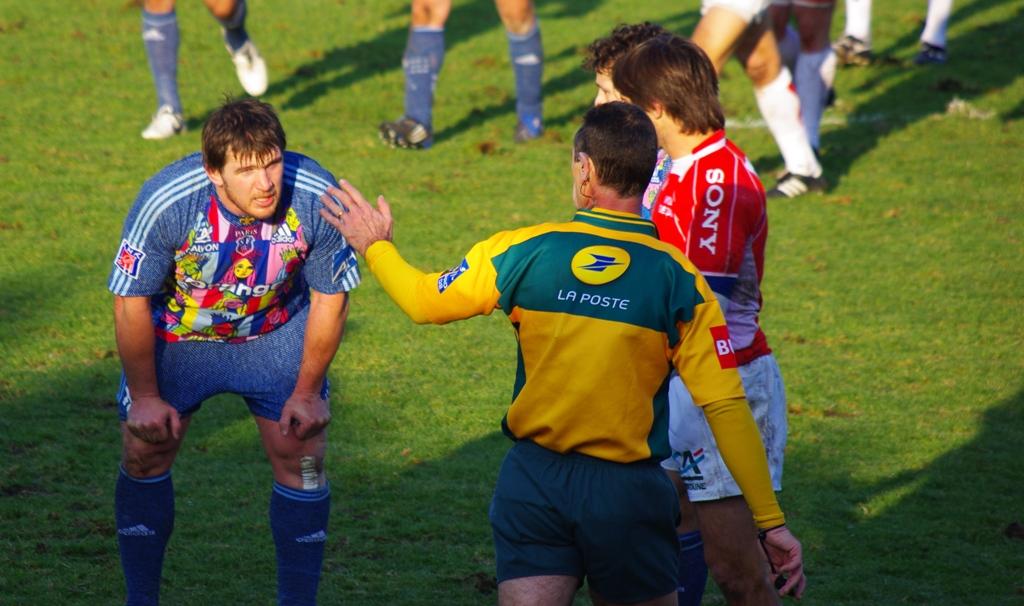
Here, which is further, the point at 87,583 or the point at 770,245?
the point at 770,245

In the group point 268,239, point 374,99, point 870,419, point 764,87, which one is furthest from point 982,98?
point 268,239

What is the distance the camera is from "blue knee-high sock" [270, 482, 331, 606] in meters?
4.31

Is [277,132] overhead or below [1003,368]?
overhead

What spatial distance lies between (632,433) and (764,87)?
6.09 meters

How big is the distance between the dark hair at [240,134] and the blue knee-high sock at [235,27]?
6411 mm

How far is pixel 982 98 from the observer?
11.5 metres

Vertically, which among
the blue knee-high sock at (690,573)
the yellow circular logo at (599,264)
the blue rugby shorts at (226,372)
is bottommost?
the blue knee-high sock at (690,573)

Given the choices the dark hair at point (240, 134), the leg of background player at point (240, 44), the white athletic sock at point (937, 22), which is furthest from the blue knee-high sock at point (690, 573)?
the white athletic sock at point (937, 22)

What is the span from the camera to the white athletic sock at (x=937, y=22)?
12.3 meters

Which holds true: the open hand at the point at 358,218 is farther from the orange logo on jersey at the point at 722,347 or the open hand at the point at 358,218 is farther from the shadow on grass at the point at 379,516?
the shadow on grass at the point at 379,516

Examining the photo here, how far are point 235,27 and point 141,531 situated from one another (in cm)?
659

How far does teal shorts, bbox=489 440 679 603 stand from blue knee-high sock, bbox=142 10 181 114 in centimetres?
685

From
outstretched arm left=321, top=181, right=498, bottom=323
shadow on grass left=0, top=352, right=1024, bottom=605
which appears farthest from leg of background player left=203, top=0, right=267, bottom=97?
outstretched arm left=321, top=181, right=498, bottom=323

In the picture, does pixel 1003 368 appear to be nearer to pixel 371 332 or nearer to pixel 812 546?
pixel 812 546
